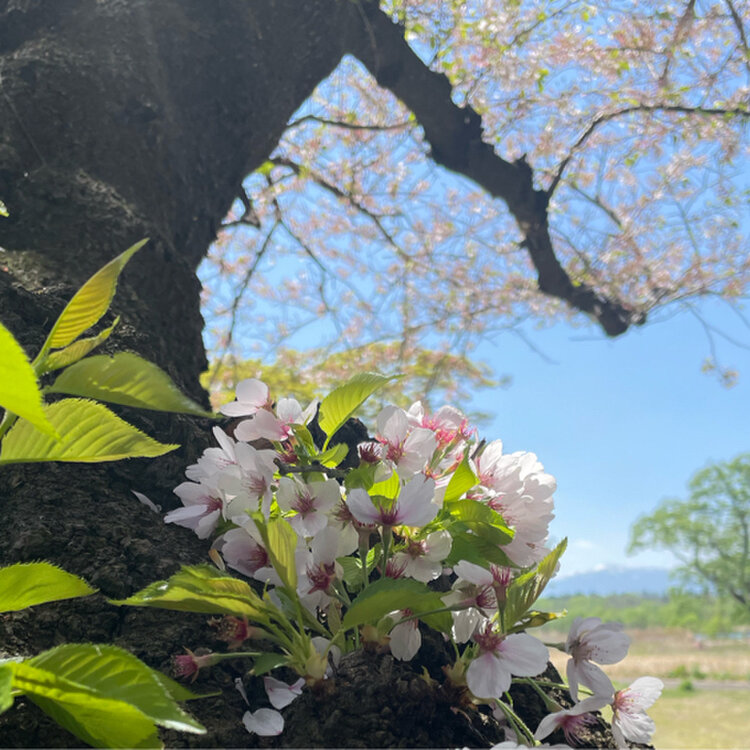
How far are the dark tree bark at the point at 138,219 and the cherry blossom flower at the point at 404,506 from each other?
0.41ft

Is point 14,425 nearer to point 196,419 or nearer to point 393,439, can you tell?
point 393,439

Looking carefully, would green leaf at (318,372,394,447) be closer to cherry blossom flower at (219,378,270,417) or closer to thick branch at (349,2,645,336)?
cherry blossom flower at (219,378,270,417)

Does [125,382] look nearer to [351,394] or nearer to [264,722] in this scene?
[351,394]

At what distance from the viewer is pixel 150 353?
0.87 meters

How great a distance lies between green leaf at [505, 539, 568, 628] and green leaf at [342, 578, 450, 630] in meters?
0.07

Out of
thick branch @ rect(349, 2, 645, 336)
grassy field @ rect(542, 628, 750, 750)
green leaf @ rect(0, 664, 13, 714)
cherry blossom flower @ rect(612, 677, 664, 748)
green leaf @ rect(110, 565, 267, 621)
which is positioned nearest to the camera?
green leaf @ rect(0, 664, 13, 714)

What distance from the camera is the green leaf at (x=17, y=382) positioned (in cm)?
30

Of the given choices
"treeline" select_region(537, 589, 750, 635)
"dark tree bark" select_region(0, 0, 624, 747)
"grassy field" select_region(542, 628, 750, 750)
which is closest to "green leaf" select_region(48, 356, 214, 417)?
"dark tree bark" select_region(0, 0, 624, 747)

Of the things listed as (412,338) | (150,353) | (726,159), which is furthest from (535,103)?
(150,353)

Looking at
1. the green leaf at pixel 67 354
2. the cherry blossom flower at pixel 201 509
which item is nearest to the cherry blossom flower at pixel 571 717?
the cherry blossom flower at pixel 201 509

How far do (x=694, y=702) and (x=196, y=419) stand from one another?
40.2 ft

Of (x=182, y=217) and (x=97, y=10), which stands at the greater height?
(x=97, y=10)

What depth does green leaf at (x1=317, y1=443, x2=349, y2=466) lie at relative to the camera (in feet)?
1.77

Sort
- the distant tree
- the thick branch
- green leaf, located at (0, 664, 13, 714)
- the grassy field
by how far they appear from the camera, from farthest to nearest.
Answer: the distant tree, the grassy field, the thick branch, green leaf, located at (0, 664, 13, 714)
